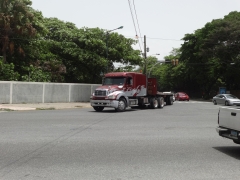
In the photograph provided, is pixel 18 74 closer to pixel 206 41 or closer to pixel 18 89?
pixel 18 89

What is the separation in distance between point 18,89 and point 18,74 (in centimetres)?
327

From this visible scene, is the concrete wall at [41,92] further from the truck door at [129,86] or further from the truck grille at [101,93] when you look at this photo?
the truck door at [129,86]

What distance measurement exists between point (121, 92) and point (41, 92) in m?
11.8

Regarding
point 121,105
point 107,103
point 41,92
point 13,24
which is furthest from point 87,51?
point 107,103

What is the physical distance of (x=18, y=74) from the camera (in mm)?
33562

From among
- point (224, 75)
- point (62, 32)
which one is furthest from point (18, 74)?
point (224, 75)

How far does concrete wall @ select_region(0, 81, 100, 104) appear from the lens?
98.1 ft

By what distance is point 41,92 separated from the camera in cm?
3300

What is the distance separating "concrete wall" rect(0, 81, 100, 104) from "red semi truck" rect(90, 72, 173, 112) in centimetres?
951

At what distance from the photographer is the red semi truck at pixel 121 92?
2338 centimetres

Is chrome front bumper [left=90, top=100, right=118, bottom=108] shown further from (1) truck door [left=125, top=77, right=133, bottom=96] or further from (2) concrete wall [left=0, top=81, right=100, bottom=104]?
(2) concrete wall [left=0, top=81, right=100, bottom=104]

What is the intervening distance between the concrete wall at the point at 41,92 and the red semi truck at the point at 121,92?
9.51m

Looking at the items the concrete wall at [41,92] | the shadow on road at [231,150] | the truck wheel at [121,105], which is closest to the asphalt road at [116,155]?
the shadow on road at [231,150]

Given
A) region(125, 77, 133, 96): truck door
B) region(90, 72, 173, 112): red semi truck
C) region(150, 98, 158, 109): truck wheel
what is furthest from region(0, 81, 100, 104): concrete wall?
region(125, 77, 133, 96): truck door
